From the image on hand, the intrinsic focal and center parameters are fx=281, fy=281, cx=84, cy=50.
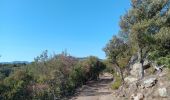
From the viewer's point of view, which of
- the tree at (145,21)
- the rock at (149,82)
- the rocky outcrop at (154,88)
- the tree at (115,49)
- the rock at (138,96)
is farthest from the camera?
the tree at (115,49)

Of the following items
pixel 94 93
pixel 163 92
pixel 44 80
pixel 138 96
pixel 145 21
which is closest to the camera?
pixel 163 92

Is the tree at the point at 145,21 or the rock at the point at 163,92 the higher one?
the tree at the point at 145,21

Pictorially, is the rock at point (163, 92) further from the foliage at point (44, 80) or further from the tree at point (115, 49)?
the tree at point (115, 49)

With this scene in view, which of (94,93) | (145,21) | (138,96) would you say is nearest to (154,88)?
(138,96)

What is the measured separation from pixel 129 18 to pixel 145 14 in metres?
1.90

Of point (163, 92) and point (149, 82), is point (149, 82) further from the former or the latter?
point (163, 92)

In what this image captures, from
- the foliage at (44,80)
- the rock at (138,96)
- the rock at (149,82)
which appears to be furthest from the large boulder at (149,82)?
the foliage at (44,80)

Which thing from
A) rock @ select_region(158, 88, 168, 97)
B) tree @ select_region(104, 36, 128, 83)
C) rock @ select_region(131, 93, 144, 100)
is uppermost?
tree @ select_region(104, 36, 128, 83)

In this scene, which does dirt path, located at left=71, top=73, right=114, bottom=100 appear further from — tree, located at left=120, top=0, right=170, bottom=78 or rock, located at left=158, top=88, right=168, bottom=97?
rock, located at left=158, top=88, right=168, bottom=97

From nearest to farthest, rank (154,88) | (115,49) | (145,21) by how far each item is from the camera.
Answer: (154,88) < (145,21) < (115,49)

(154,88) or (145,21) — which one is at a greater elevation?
(145,21)

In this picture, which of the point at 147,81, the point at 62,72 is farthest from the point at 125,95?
the point at 62,72

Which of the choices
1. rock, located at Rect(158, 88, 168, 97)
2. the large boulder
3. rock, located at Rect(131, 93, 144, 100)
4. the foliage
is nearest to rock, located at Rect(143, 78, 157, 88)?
the large boulder

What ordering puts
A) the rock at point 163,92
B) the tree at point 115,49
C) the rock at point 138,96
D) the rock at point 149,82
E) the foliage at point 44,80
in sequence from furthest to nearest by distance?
the tree at point 115,49 → the foliage at point 44,80 → the rock at point 138,96 → the rock at point 149,82 → the rock at point 163,92
